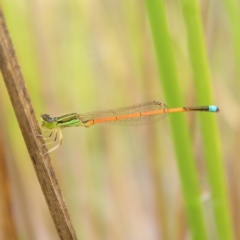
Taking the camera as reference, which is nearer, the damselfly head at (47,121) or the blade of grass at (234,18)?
the blade of grass at (234,18)

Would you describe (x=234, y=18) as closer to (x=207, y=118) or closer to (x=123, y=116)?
(x=207, y=118)

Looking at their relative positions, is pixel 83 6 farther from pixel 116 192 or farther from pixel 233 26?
pixel 116 192

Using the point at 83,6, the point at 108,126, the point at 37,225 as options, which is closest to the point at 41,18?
the point at 83,6

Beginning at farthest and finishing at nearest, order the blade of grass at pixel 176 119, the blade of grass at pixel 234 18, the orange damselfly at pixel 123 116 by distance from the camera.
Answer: the orange damselfly at pixel 123 116
the blade of grass at pixel 234 18
the blade of grass at pixel 176 119

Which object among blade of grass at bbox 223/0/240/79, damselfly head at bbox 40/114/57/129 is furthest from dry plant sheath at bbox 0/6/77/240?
blade of grass at bbox 223/0/240/79

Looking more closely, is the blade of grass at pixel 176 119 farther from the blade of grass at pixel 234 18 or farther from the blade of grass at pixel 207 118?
the blade of grass at pixel 234 18

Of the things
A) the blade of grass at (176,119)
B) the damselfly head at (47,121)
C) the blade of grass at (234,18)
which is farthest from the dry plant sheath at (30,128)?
the blade of grass at (234,18)

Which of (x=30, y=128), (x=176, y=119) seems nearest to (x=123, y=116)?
(x=176, y=119)
